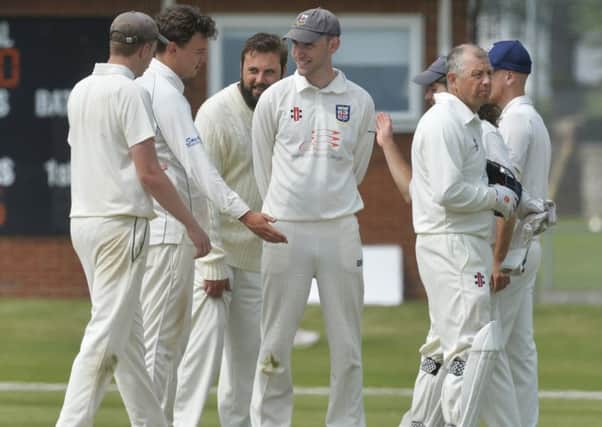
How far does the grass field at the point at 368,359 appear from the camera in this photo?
10.2 meters

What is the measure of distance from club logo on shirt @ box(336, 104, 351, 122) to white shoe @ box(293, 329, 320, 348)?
5908mm

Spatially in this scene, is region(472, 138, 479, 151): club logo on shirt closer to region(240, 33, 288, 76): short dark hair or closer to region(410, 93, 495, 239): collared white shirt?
region(410, 93, 495, 239): collared white shirt

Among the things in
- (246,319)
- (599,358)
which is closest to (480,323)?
(246,319)

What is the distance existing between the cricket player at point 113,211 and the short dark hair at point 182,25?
57 cm

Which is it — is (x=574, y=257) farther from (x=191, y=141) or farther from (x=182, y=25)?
(x=191, y=141)

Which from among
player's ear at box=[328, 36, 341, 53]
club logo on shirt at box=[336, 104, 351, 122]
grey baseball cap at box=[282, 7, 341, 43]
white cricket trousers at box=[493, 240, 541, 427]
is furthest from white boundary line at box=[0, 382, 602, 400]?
grey baseball cap at box=[282, 7, 341, 43]

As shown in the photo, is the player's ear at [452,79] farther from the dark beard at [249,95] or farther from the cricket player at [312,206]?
the dark beard at [249,95]

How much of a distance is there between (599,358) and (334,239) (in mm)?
5811

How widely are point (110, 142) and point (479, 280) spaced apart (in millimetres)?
1912

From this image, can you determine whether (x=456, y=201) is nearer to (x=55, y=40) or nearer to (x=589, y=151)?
(x=55, y=40)

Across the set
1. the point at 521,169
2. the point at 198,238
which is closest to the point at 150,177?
the point at 198,238

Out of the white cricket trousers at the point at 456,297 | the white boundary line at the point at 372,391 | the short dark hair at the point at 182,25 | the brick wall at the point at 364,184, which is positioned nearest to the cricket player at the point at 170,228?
the short dark hair at the point at 182,25

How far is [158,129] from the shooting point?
812 centimetres

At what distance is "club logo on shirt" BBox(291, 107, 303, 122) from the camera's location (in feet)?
26.9
